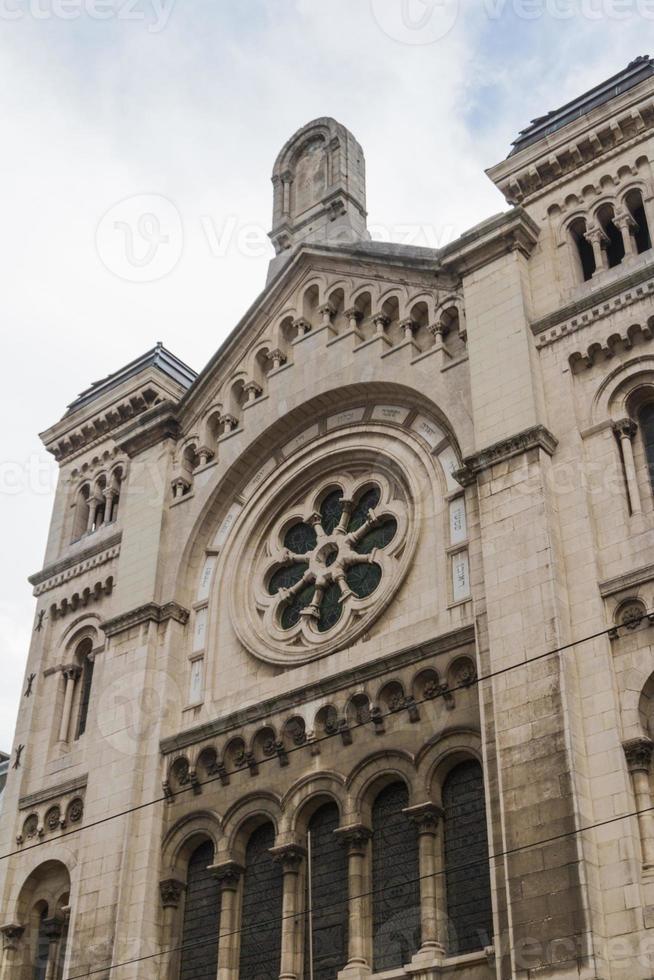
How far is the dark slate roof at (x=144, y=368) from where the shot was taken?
3644cm

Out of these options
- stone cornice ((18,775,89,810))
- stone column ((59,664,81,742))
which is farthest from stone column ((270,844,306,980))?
stone column ((59,664,81,742))

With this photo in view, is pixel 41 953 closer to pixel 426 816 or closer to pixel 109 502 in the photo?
pixel 426 816

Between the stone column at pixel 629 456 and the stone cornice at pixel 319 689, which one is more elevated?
the stone column at pixel 629 456

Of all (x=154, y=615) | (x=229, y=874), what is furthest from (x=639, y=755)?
(x=154, y=615)

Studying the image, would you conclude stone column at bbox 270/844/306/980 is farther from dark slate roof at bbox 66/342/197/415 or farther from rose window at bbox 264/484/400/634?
dark slate roof at bbox 66/342/197/415

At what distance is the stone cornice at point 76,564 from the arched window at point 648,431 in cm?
1389

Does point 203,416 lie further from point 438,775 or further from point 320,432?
point 438,775

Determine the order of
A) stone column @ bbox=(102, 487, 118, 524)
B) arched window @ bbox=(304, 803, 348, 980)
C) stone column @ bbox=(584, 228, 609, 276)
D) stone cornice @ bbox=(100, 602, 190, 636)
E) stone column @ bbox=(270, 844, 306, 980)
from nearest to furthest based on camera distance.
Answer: arched window @ bbox=(304, 803, 348, 980), stone column @ bbox=(270, 844, 306, 980), stone column @ bbox=(584, 228, 609, 276), stone cornice @ bbox=(100, 602, 190, 636), stone column @ bbox=(102, 487, 118, 524)

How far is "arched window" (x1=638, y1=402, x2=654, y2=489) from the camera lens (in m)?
22.9

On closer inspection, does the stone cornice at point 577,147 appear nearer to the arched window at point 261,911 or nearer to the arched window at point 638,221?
the arched window at point 638,221

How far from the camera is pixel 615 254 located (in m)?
26.2

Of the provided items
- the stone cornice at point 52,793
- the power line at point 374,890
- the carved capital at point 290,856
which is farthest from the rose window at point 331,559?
the stone cornice at point 52,793

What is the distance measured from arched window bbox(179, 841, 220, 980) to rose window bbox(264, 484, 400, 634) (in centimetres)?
502

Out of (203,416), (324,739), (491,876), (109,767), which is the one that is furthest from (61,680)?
(491,876)
